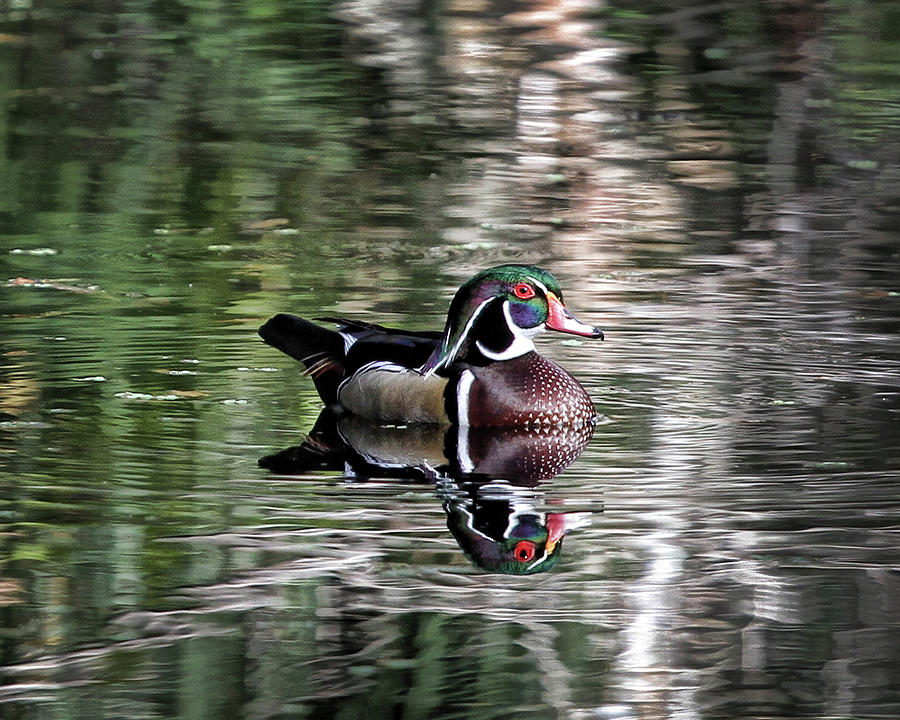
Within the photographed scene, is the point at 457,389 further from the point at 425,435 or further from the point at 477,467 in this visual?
the point at 477,467

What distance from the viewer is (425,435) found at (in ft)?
26.7

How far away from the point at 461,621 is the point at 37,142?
1099 centimetres

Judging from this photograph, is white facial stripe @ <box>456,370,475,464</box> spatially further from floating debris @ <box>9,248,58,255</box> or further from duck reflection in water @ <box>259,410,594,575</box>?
floating debris @ <box>9,248,58,255</box>

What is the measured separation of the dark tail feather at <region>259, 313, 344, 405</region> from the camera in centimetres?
844

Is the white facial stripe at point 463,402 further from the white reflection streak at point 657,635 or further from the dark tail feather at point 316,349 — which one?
the white reflection streak at point 657,635

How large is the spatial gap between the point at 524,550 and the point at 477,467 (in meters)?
1.23

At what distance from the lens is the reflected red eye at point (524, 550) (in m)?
6.30

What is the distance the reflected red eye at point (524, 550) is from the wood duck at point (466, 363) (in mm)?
1619

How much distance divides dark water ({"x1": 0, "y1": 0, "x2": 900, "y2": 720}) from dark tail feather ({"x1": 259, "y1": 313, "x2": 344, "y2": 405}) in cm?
18

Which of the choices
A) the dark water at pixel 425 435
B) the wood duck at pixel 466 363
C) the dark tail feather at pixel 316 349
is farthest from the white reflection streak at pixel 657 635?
the dark tail feather at pixel 316 349

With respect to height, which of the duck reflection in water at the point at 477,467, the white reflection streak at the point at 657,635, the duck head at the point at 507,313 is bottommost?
the duck reflection in water at the point at 477,467

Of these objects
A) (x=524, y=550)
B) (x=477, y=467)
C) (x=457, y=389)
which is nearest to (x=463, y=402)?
(x=457, y=389)

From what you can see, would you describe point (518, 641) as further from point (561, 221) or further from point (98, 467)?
point (561, 221)

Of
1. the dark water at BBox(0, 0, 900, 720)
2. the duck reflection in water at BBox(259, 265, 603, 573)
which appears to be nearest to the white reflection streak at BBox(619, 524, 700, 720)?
the dark water at BBox(0, 0, 900, 720)
